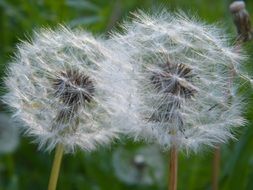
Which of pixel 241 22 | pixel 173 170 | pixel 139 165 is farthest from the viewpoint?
pixel 139 165

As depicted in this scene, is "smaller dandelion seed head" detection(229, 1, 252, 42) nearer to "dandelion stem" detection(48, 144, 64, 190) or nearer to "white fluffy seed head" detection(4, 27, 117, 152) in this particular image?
"white fluffy seed head" detection(4, 27, 117, 152)

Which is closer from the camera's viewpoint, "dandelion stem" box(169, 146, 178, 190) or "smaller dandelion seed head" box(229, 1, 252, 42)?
"dandelion stem" box(169, 146, 178, 190)

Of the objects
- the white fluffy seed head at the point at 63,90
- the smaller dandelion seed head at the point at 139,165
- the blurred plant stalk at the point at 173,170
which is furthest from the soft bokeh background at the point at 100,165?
the blurred plant stalk at the point at 173,170

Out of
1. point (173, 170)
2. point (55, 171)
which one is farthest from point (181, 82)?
point (55, 171)

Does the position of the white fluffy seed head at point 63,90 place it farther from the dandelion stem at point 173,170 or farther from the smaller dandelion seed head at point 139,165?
the smaller dandelion seed head at point 139,165

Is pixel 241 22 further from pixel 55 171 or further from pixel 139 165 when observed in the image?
pixel 139 165

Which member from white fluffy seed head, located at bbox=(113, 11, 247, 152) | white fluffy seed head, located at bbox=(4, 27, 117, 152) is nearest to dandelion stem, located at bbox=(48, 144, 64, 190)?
white fluffy seed head, located at bbox=(4, 27, 117, 152)
